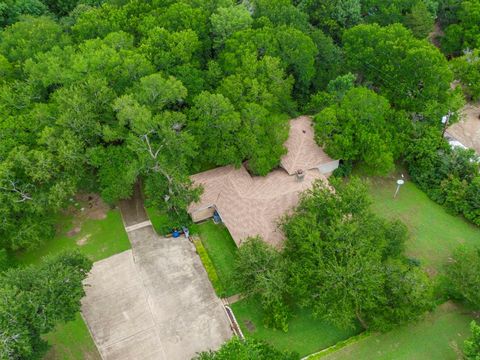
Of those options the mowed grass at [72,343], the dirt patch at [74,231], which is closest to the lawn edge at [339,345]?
the mowed grass at [72,343]

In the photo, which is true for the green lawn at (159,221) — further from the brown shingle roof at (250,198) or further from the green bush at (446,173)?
the green bush at (446,173)

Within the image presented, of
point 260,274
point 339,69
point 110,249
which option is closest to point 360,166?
point 339,69

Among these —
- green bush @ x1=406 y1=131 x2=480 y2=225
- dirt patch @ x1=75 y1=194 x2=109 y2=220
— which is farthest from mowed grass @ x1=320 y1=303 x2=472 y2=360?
dirt patch @ x1=75 y1=194 x2=109 y2=220

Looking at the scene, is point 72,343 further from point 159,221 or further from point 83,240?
point 159,221

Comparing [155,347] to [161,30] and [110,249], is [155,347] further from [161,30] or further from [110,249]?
[161,30]

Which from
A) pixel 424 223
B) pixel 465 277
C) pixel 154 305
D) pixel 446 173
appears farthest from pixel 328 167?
pixel 154 305
